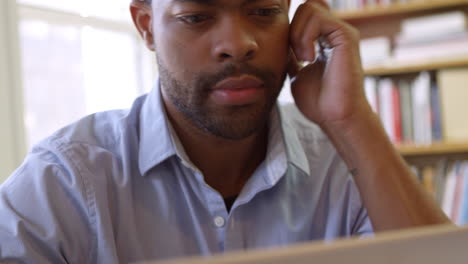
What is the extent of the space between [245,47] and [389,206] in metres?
0.41

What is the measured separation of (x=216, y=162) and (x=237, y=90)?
8.5 inches

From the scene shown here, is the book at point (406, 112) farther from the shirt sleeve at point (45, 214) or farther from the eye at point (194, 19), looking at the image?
the shirt sleeve at point (45, 214)

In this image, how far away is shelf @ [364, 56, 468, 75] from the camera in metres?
1.95

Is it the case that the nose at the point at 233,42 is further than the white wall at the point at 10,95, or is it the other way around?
the white wall at the point at 10,95

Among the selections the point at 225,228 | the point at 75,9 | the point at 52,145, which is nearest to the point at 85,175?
the point at 52,145

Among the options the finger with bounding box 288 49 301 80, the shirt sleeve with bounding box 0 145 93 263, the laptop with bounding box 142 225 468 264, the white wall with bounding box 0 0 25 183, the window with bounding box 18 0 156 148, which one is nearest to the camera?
the laptop with bounding box 142 225 468 264

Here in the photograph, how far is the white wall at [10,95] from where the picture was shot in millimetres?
1613

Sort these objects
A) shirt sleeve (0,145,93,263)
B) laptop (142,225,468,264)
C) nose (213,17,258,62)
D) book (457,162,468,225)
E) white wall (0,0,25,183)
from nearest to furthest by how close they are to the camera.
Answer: laptop (142,225,468,264)
shirt sleeve (0,145,93,263)
nose (213,17,258,62)
white wall (0,0,25,183)
book (457,162,468,225)

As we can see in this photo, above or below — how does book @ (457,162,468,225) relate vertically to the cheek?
below

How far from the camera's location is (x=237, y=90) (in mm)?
932

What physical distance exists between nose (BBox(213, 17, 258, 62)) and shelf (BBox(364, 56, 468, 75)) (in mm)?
1301

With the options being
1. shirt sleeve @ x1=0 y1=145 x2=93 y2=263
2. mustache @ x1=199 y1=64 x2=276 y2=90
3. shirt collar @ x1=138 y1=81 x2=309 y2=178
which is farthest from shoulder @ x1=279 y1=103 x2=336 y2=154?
shirt sleeve @ x1=0 y1=145 x2=93 y2=263

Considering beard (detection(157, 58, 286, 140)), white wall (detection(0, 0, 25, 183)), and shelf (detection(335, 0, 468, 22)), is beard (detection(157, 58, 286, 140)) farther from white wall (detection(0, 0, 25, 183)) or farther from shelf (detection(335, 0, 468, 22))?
shelf (detection(335, 0, 468, 22))

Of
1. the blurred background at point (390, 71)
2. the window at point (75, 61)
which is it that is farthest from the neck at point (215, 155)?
the window at point (75, 61)
